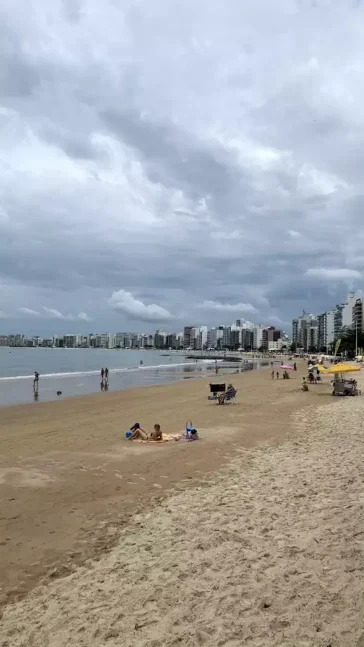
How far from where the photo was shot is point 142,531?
5.82m

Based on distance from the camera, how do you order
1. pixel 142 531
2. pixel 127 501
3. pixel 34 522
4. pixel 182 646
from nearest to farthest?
pixel 182 646 → pixel 142 531 → pixel 34 522 → pixel 127 501

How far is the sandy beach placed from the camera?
12.1 ft

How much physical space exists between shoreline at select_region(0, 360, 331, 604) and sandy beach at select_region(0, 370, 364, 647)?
3cm

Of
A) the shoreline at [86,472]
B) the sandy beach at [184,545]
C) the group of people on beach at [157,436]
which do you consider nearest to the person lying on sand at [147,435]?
the group of people on beach at [157,436]

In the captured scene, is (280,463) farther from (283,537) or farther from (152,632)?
(152,632)

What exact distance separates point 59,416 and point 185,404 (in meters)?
6.11

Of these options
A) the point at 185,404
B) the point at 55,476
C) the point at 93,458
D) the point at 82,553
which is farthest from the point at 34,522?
the point at 185,404

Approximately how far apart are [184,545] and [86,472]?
424cm

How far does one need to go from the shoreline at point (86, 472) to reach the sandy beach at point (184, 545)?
0.10 ft

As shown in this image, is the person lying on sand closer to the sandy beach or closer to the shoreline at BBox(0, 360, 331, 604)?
the shoreline at BBox(0, 360, 331, 604)

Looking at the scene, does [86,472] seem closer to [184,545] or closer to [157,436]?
[157,436]

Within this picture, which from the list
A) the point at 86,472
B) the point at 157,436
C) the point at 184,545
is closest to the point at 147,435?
the point at 157,436

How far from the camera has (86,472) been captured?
905 centimetres

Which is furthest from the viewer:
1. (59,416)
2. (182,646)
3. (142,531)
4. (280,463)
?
(59,416)
